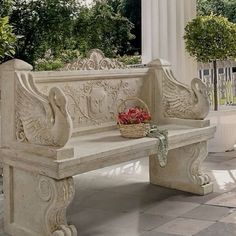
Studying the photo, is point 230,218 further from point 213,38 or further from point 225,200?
point 213,38

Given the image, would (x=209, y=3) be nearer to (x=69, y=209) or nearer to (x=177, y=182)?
(x=177, y=182)

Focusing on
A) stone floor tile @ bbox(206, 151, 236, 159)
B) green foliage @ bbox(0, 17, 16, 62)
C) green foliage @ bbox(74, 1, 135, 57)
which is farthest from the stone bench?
green foliage @ bbox(74, 1, 135, 57)

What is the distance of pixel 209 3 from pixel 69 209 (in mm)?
4824

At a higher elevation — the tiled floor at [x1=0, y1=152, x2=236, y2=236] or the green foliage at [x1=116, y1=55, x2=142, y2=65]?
the green foliage at [x1=116, y1=55, x2=142, y2=65]

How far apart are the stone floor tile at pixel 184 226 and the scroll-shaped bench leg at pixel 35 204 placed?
544 mm

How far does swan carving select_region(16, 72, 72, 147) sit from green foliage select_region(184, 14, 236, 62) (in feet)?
8.08

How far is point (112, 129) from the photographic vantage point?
3438mm

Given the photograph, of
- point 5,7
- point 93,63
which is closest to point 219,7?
point 5,7

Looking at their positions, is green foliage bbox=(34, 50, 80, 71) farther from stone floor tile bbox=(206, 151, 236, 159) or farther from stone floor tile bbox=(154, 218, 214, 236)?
stone floor tile bbox=(154, 218, 214, 236)

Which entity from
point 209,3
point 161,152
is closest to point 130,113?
point 161,152

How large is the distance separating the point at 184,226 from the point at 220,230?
210mm

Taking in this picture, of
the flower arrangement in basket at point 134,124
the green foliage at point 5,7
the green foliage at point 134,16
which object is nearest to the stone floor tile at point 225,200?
the flower arrangement in basket at point 134,124

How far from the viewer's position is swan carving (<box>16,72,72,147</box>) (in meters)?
2.45

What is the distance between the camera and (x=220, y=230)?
2.76 meters
